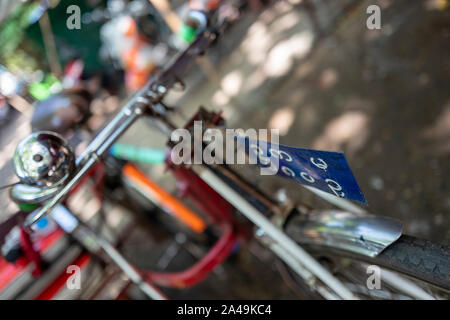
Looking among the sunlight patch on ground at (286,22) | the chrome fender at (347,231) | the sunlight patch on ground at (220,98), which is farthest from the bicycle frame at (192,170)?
the sunlight patch on ground at (286,22)

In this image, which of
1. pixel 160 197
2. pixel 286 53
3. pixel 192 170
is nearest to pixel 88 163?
pixel 192 170

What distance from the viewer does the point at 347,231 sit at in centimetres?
149

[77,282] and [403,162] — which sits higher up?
[77,282]

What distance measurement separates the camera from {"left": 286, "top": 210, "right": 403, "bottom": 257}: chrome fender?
1.33m

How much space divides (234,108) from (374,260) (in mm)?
2500

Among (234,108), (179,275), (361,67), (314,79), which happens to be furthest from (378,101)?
(179,275)

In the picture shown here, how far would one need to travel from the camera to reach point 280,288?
248 centimetres

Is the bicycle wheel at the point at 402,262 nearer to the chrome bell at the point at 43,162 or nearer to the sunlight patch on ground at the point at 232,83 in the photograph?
the chrome bell at the point at 43,162

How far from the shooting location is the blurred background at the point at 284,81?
6.72 ft

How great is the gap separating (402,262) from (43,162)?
131 centimetres

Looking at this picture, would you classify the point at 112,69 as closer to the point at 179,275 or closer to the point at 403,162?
the point at 179,275

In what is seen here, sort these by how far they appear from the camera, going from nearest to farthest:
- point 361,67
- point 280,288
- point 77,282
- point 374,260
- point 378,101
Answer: point 374,260 < point 77,282 < point 280,288 < point 378,101 < point 361,67

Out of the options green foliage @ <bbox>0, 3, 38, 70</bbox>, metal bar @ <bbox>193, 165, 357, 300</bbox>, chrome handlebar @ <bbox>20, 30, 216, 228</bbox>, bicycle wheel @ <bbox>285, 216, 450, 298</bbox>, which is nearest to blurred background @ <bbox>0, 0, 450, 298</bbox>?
green foliage @ <bbox>0, 3, 38, 70</bbox>
